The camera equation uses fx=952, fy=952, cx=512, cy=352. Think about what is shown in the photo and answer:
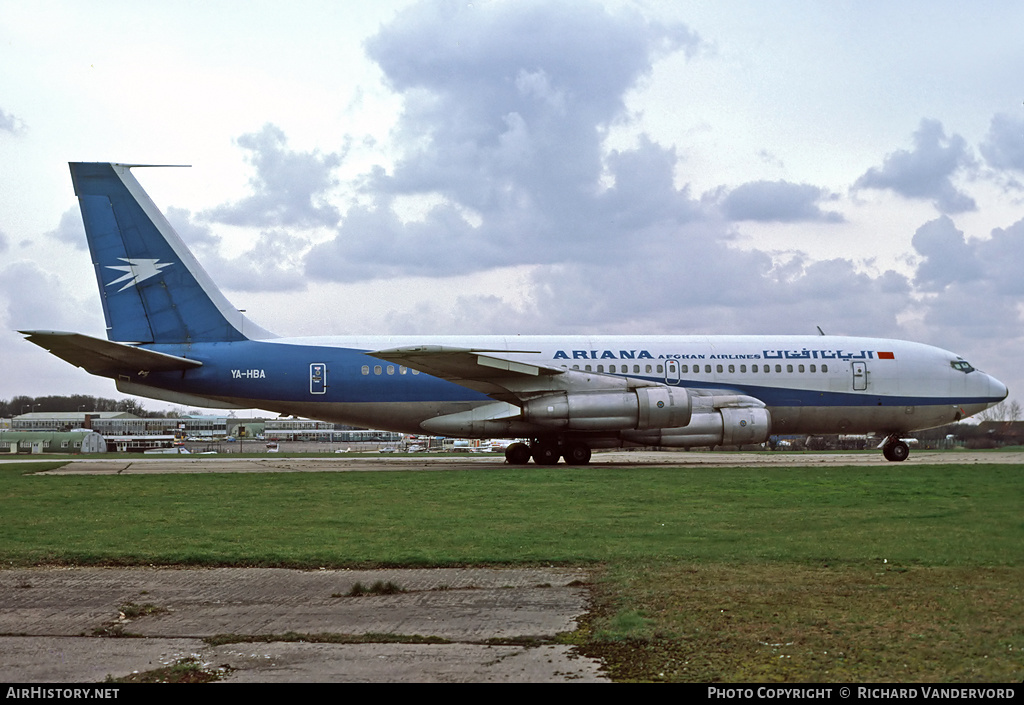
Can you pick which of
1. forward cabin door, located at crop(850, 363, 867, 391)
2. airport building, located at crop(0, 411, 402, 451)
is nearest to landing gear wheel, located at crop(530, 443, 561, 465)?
forward cabin door, located at crop(850, 363, 867, 391)

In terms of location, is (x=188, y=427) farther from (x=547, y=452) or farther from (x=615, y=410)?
(x=615, y=410)

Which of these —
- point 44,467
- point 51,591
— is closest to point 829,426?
point 44,467

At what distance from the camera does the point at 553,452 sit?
30.7 metres

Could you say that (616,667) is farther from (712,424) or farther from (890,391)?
(890,391)

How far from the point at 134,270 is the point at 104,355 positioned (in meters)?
3.18

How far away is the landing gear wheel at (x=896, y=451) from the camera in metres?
31.8

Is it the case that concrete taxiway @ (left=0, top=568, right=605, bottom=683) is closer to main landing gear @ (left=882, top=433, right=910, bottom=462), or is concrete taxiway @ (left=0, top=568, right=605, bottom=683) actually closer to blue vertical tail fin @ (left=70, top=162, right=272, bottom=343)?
blue vertical tail fin @ (left=70, top=162, right=272, bottom=343)

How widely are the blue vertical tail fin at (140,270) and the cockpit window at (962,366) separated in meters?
24.0

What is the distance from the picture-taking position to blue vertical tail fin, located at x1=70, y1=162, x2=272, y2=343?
28281 millimetres

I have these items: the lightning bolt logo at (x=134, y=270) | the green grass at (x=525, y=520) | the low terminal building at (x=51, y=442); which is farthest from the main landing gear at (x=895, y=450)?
the low terminal building at (x=51, y=442)

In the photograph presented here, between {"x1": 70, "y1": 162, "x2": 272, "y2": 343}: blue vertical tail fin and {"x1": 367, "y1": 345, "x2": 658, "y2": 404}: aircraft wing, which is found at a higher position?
{"x1": 70, "y1": 162, "x2": 272, "y2": 343}: blue vertical tail fin

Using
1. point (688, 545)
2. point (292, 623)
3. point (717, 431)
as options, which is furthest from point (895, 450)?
point (292, 623)

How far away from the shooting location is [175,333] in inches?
1150

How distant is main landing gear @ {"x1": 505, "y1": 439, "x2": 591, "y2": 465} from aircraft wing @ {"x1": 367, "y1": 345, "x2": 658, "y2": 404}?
230 centimetres
